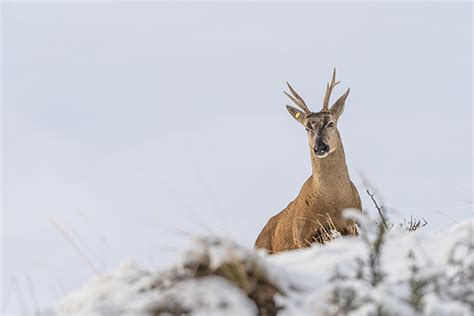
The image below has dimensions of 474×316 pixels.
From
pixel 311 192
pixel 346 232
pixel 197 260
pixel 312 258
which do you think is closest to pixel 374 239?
pixel 312 258

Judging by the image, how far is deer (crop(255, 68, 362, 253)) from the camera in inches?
416

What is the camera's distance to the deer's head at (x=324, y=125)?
1125cm

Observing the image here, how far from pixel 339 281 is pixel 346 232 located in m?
7.31

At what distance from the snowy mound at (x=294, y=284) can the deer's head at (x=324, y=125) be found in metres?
7.79

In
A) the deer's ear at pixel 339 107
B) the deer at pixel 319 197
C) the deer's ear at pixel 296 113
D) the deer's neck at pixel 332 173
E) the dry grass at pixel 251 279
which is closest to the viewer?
the dry grass at pixel 251 279

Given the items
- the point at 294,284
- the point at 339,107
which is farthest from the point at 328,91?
the point at 294,284

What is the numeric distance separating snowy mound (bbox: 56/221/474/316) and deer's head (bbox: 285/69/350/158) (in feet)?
25.5

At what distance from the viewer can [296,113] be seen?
1234 cm

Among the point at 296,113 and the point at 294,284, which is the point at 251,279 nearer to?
the point at 294,284

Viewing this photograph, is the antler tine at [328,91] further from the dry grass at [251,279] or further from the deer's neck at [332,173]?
the dry grass at [251,279]

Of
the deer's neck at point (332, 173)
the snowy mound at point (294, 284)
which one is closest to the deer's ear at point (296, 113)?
the deer's neck at point (332, 173)

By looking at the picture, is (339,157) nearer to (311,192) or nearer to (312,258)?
(311,192)

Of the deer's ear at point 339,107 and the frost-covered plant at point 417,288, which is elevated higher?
the deer's ear at point 339,107

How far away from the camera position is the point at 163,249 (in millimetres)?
3041
